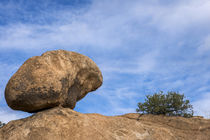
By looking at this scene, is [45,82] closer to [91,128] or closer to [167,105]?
[91,128]

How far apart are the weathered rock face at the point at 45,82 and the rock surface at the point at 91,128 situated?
713 millimetres

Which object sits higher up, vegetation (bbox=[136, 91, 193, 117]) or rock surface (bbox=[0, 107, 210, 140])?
vegetation (bbox=[136, 91, 193, 117])

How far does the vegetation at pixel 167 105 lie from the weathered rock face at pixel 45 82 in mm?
6126

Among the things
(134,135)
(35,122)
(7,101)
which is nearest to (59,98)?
(35,122)

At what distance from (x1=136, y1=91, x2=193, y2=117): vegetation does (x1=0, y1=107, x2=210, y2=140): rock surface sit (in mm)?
1881

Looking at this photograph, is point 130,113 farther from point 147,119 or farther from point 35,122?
point 35,122

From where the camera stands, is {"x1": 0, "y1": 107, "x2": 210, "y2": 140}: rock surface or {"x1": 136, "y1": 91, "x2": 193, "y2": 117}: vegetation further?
{"x1": 136, "y1": 91, "x2": 193, "y2": 117}: vegetation

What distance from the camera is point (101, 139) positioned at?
12742mm

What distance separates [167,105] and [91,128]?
7841 mm

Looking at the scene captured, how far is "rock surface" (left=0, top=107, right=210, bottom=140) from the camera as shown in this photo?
1228 centimetres

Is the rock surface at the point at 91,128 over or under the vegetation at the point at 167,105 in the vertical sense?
under

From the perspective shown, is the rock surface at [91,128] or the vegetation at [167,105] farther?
the vegetation at [167,105]

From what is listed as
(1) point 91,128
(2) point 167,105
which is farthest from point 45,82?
(2) point 167,105

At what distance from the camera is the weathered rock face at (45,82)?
1308cm
